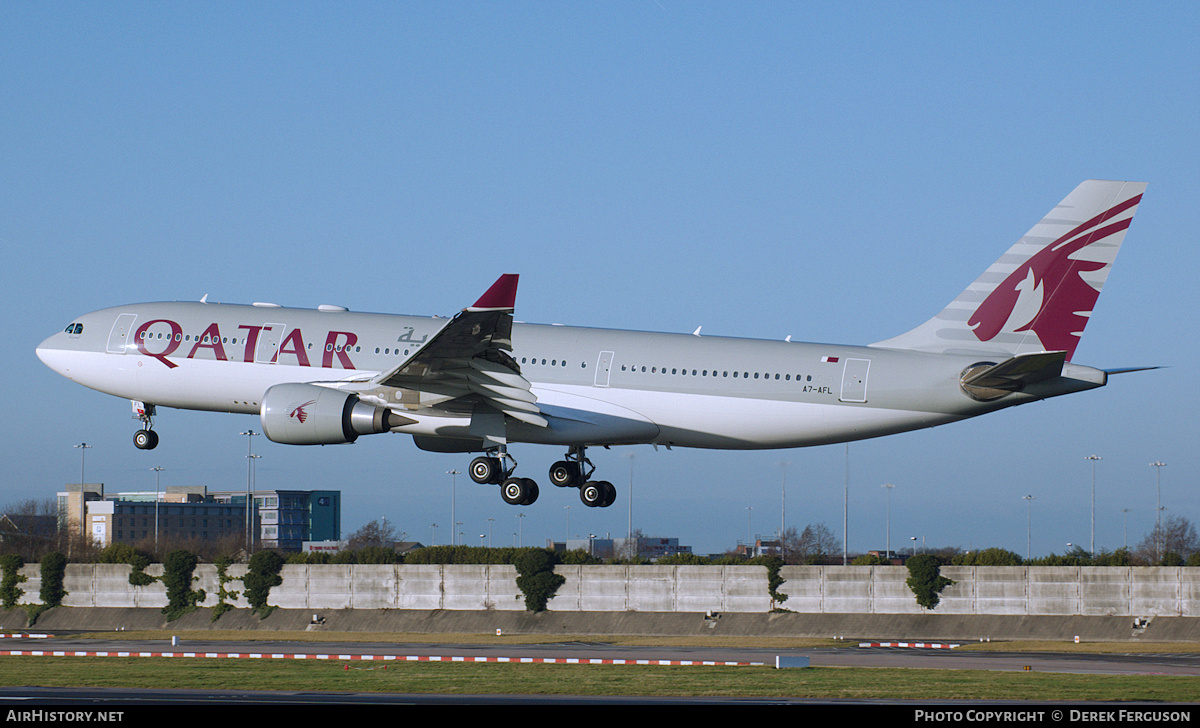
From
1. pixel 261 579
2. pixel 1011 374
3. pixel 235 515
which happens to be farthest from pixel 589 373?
pixel 235 515

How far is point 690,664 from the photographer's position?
42656 mm

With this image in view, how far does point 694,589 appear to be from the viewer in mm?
78438

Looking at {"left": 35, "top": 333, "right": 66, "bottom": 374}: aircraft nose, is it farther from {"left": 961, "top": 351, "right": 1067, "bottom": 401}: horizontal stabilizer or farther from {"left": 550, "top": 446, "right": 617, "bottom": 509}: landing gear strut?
{"left": 961, "top": 351, "right": 1067, "bottom": 401}: horizontal stabilizer

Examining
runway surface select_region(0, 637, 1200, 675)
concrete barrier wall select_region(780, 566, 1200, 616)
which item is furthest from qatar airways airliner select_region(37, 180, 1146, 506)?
concrete barrier wall select_region(780, 566, 1200, 616)

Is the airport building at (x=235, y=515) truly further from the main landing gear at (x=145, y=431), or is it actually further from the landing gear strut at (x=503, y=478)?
the landing gear strut at (x=503, y=478)

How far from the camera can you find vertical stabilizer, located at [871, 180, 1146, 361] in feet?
129

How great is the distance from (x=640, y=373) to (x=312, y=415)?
9.96 metres

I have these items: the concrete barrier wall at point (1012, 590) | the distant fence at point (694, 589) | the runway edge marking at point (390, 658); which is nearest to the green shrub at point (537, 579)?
the distant fence at point (694, 589)

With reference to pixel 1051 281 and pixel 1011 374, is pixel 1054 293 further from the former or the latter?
pixel 1011 374

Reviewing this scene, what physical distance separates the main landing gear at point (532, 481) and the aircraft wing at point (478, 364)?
1.87 metres

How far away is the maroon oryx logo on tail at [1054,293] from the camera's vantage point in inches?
1539

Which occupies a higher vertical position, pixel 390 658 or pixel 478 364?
pixel 478 364
